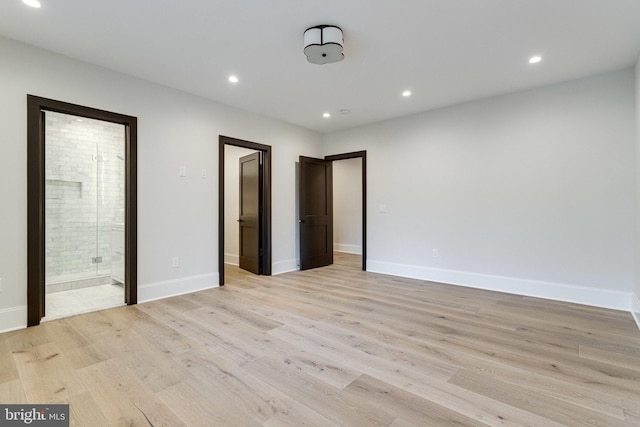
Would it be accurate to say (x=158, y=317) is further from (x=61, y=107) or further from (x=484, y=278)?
(x=484, y=278)

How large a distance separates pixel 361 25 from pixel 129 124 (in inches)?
109

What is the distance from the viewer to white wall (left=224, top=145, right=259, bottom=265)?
6.15 m

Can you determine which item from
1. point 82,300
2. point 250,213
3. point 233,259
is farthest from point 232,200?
point 82,300

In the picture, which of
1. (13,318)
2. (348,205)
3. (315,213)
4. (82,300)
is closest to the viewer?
(13,318)

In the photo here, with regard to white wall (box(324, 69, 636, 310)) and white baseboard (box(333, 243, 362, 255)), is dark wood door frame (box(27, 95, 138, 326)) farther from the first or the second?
white baseboard (box(333, 243, 362, 255))

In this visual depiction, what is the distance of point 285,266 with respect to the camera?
5324mm

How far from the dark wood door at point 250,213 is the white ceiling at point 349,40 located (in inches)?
60.1

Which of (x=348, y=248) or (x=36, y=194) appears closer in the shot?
(x=36, y=194)

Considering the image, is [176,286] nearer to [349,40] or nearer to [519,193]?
[349,40]

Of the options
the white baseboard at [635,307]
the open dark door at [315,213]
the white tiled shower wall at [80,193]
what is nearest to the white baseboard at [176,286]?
the white tiled shower wall at [80,193]

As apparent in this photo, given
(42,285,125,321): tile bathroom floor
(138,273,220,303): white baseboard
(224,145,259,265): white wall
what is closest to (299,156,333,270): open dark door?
(224,145,259,265): white wall

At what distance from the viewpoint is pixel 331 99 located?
13.9 feet

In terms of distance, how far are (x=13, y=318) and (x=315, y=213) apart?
417 cm

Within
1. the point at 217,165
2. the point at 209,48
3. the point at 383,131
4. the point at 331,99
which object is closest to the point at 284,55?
the point at 209,48
